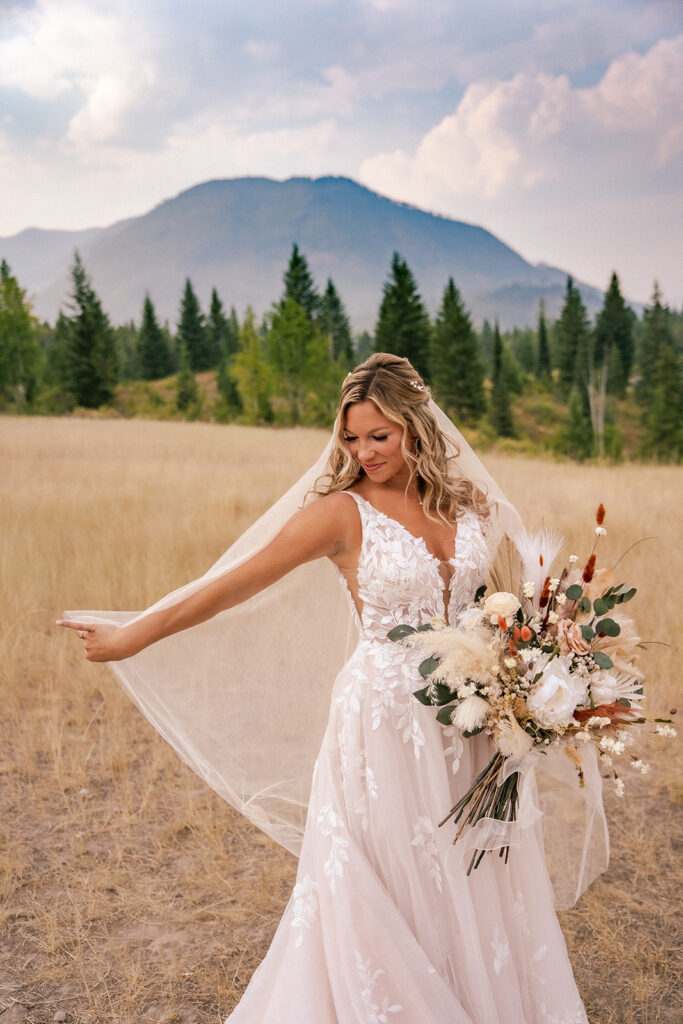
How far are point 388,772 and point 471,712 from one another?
0.57 meters

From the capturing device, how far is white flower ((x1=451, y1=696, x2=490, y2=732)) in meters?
1.93

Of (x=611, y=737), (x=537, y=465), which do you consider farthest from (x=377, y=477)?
(x=537, y=465)

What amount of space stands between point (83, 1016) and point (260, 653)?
1530mm

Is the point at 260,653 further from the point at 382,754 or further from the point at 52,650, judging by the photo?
the point at 52,650

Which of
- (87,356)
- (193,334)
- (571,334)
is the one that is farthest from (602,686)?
(571,334)

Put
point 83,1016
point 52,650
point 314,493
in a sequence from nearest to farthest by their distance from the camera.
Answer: point 314,493
point 83,1016
point 52,650

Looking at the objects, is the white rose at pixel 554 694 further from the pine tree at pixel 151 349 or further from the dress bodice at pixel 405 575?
the pine tree at pixel 151 349

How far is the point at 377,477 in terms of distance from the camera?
2521 mm

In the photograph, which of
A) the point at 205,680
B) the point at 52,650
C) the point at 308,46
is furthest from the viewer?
the point at 308,46

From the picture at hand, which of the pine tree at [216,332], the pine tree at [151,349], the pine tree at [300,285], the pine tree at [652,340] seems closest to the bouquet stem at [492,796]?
the pine tree at [300,285]

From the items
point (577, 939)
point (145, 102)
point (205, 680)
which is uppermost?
point (145, 102)

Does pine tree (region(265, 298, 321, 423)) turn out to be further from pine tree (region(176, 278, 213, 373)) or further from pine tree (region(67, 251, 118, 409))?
pine tree (region(176, 278, 213, 373))

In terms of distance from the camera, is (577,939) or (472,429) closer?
(577,939)

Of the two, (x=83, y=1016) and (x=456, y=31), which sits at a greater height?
A: (x=456, y=31)
